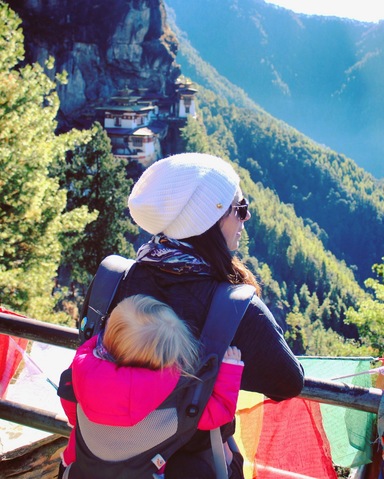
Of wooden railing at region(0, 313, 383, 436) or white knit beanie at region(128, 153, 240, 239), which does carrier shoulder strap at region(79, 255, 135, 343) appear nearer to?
white knit beanie at region(128, 153, 240, 239)

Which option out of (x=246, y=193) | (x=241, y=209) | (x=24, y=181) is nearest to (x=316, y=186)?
(x=246, y=193)

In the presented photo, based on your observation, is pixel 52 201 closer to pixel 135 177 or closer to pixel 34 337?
pixel 34 337

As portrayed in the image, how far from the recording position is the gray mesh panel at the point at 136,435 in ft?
4.09

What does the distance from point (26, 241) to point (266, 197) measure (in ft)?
227

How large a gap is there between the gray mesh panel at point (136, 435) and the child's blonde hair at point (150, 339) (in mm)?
140

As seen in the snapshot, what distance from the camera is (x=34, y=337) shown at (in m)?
2.23

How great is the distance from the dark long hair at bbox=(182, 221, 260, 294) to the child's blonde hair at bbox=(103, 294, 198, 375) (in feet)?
0.80

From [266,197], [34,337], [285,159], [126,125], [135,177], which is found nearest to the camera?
[34,337]

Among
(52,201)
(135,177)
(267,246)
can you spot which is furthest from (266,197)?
(52,201)

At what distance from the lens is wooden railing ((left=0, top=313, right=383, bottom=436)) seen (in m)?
1.73

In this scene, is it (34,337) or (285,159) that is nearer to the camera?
(34,337)

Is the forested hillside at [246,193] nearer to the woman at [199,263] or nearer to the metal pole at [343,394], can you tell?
the woman at [199,263]

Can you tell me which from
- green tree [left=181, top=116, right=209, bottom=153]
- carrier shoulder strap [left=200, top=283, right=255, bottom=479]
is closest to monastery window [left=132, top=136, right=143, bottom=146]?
green tree [left=181, top=116, right=209, bottom=153]

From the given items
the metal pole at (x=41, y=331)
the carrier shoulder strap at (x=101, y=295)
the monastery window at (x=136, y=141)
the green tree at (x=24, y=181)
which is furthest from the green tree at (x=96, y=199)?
the carrier shoulder strap at (x=101, y=295)
